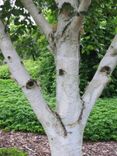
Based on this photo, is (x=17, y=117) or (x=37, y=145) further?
(x=17, y=117)

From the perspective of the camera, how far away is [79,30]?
86.0 inches

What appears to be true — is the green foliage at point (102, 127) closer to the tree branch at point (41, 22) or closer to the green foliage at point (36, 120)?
the green foliage at point (36, 120)

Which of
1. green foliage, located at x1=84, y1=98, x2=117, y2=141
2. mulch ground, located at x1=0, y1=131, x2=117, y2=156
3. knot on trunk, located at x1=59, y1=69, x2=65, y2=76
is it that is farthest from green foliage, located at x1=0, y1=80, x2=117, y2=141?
knot on trunk, located at x1=59, y1=69, x2=65, y2=76

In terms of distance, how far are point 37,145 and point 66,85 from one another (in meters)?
3.13

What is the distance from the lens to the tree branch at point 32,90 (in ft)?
7.29

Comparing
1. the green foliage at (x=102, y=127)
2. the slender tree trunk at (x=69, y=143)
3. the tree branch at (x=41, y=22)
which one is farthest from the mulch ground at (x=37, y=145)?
the tree branch at (x=41, y=22)

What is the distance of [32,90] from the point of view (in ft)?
7.33

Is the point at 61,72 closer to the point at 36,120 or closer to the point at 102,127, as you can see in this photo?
the point at 102,127

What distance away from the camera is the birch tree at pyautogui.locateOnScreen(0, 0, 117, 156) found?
7.20ft

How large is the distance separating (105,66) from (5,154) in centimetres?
206

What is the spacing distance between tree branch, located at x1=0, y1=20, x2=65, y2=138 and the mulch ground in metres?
2.70

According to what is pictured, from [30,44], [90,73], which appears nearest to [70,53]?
[30,44]

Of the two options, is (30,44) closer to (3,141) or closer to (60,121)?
(60,121)

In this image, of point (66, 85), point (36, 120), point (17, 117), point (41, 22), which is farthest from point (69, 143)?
point (17, 117)
